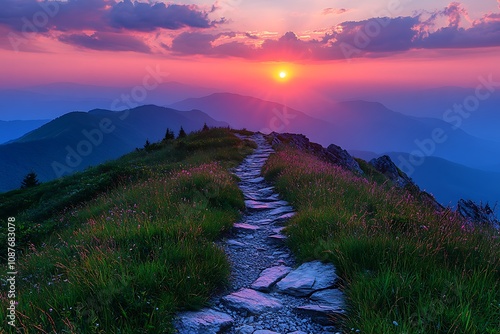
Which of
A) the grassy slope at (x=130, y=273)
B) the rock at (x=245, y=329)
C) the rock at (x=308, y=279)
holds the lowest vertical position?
the rock at (x=308, y=279)

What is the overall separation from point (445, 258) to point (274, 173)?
9026mm

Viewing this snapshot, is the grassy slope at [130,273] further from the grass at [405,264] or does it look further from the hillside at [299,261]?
the grass at [405,264]

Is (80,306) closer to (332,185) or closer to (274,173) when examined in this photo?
(332,185)

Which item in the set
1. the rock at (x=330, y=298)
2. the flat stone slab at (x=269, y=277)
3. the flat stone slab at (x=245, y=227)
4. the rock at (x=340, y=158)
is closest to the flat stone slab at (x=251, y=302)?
the flat stone slab at (x=269, y=277)

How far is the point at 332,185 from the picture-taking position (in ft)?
31.0

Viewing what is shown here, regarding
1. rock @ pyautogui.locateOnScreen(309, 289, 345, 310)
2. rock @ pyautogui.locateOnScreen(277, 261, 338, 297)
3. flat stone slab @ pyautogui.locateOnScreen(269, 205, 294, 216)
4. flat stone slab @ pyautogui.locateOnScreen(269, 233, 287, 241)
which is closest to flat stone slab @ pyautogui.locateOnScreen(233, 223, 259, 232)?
flat stone slab @ pyautogui.locateOnScreen(269, 233, 287, 241)

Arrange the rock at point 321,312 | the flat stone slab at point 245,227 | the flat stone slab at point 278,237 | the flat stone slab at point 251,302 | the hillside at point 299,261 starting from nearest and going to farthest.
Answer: the hillside at point 299,261
the rock at point 321,312
the flat stone slab at point 251,302
the flat stone slab at point 278,237
the flat stone slab at point 245,227

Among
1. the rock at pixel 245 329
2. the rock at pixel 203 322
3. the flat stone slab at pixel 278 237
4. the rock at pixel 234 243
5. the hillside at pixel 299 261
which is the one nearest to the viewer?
the hillside at pixel 299 261

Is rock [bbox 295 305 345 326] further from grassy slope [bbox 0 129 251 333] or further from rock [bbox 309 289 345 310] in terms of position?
grassy slope [bbox 0 129 251 333]

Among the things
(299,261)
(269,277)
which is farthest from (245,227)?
(269,277)

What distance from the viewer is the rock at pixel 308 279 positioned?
4.48 metres

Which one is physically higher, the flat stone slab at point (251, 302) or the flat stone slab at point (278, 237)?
the flat stone slab at point (251, 302)

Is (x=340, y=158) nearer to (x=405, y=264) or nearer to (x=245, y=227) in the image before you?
(x=245, y=227)

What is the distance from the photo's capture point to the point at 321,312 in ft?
12.6
